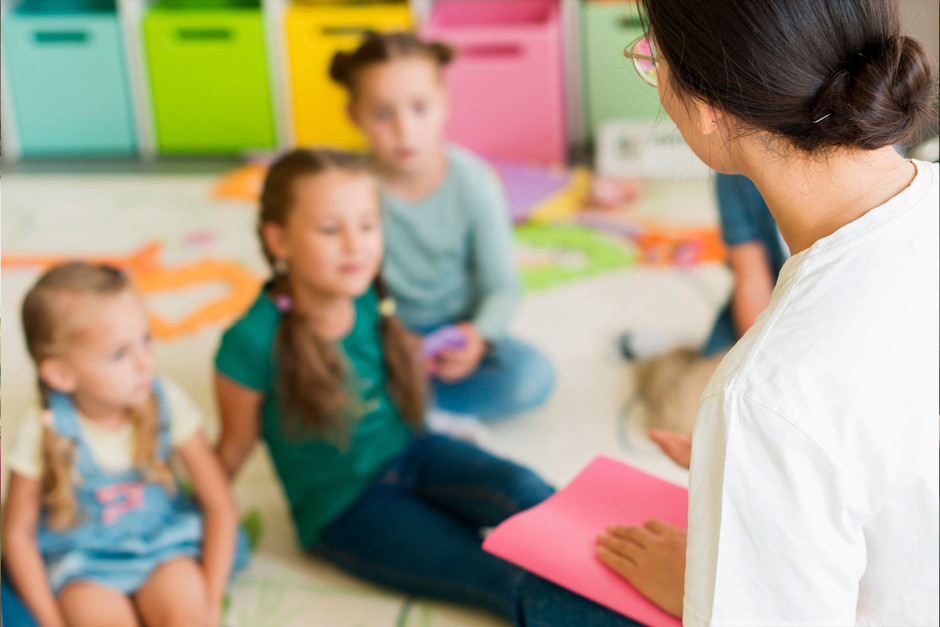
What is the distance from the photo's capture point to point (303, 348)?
52.0 inches

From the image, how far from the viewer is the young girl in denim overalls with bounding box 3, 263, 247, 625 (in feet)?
3.84

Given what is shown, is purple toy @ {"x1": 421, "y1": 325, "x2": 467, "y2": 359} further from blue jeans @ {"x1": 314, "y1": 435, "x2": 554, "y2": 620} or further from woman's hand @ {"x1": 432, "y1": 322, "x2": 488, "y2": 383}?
blue jeans @ {"x1": 314, "y1": 435, "x2": 554, "y2": 620}

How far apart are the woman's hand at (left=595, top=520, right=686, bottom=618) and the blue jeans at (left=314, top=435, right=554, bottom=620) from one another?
0.30 metres

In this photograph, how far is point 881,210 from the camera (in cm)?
73

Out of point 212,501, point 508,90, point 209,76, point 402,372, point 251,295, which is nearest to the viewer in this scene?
point 212,501

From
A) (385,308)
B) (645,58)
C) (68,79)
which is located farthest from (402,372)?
(68,79)

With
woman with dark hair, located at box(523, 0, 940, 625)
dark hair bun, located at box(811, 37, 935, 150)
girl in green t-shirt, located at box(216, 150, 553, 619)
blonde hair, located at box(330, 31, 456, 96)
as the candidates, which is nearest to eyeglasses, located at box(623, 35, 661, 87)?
woman with dark hair, located at box(523, 0, 940, 625)

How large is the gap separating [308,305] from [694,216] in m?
1.28

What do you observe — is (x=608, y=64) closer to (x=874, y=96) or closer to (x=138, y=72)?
(x=138, y=72)

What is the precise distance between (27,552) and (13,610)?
0.06m

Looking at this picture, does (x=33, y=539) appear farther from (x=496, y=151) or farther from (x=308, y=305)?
(x=496, y=151)

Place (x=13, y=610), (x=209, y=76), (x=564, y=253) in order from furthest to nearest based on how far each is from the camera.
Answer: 1. (x=209, y=76)
2. (x=564, y=253)
3. (x=13, y=610)

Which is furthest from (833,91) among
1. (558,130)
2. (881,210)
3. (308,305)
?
(558,130)

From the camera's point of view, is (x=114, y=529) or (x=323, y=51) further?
(x=323, y=51)
